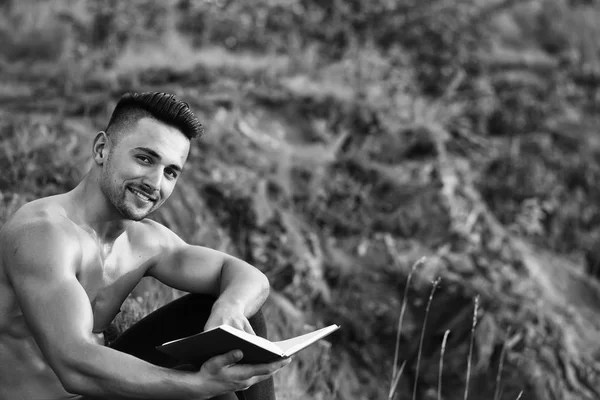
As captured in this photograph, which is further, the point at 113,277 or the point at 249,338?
the point at 113,277

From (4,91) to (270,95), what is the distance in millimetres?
1886

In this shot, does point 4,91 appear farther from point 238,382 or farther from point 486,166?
point 238,382

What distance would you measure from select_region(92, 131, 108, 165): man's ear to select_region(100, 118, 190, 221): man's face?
0.02 m

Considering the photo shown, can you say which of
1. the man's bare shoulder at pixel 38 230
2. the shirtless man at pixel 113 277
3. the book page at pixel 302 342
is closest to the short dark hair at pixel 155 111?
the shirtless man at pixel 113 277

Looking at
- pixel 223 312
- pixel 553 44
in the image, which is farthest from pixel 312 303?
pixel 553 44

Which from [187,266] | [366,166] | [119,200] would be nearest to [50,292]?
[119,200]

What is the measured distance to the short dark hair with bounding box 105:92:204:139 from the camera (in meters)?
2.50

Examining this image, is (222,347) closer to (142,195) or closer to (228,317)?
(228,317)

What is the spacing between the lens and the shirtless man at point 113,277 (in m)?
2.18

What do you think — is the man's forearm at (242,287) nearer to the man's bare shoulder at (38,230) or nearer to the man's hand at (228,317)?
the man's hand at (228,317)

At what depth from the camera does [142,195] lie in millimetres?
2504

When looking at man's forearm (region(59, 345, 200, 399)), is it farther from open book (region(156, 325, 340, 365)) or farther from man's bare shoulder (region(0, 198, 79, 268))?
man's bare shoulder (region(0, 198, 79, 268))

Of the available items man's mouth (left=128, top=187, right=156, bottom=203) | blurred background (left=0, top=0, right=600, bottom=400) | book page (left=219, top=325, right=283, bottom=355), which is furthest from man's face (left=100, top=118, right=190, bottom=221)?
blurred background (left=0, top=0, right=600, bottom=400)

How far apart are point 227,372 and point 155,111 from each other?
775mm
